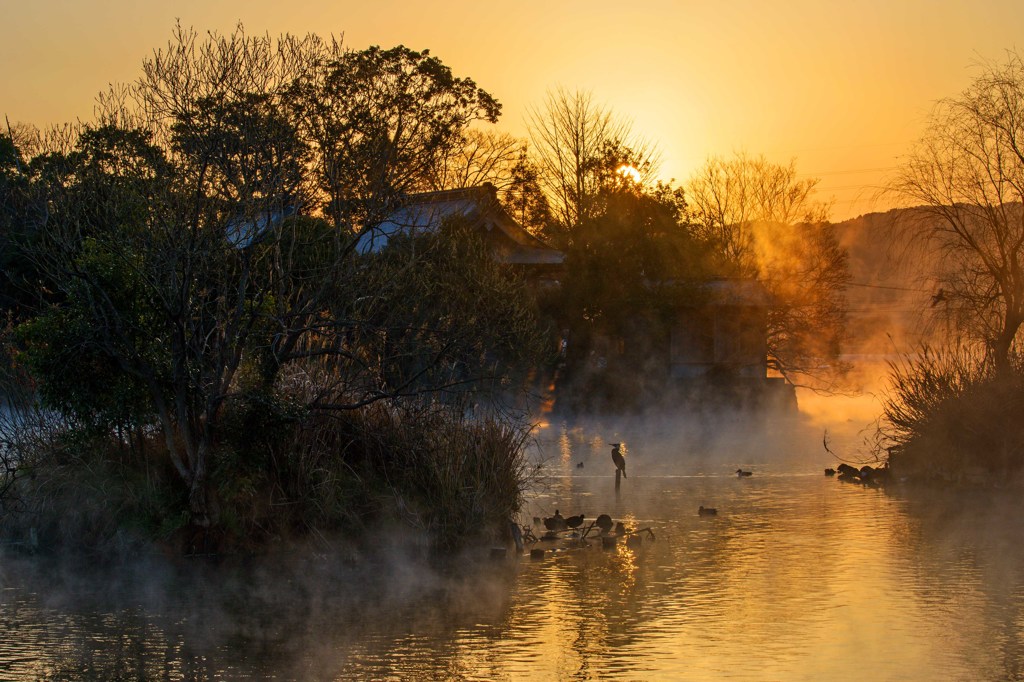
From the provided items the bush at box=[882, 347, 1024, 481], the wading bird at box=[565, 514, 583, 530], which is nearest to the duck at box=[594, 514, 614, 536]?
the wading bird at box=[565, 514, 583, 530]

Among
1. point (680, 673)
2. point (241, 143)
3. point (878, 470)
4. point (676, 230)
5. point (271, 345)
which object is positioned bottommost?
point (680, 673)

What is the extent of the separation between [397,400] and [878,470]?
12003 mm

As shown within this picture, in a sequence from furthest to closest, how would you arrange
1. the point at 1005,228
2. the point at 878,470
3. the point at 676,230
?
the point at 676,230, the point at 1005,228, the point at 878,470

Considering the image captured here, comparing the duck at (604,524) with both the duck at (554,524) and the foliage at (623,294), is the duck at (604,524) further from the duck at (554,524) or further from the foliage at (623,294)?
the foliage at (623,294)

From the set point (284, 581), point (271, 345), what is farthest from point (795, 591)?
point (271, 345)

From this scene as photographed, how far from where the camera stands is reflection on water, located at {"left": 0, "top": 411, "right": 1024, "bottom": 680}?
10836mm

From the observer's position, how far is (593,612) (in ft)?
42.4

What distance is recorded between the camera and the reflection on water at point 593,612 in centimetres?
1084

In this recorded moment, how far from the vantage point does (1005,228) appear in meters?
26.7

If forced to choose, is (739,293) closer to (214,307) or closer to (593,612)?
(214,307)

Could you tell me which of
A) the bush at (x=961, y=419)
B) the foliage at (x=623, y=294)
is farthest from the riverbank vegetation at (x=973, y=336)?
the foliage at (x=623, y=294)

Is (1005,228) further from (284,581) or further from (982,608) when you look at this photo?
(284,581)

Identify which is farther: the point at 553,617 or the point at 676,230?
the point at 676,230

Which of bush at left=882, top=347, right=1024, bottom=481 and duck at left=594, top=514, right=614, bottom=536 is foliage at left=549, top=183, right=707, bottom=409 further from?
duck at left=594, top=514, right=614, bottom=536
